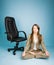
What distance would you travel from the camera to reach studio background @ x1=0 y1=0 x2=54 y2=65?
5.06 m

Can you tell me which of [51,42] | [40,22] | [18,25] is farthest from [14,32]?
[51,42]

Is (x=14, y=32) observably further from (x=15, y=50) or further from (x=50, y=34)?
(x=50, y=34)

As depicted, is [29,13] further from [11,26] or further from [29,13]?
[11,26]

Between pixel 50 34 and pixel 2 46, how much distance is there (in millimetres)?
1670

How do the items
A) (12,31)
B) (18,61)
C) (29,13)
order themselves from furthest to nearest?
(29,13)
(12,31)
(18,61)

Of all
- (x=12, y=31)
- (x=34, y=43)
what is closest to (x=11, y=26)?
(x=12, y=31)

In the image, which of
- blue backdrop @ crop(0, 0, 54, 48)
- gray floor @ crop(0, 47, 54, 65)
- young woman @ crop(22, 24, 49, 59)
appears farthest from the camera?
blue backdrop @ crop(0, 0, 54, 48)

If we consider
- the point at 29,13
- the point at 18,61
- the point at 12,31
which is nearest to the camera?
the point at 18,61

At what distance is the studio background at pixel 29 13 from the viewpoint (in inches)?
199

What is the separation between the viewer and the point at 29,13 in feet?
16.8

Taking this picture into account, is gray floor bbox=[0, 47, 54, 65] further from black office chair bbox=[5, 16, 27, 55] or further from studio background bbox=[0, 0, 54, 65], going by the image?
studio background bbox=[0, 0, 54, 65]

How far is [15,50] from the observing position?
448 cm

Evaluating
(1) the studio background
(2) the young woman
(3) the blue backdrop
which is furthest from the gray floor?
(3) the blue backdrop

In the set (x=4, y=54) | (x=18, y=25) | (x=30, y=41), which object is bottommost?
(x=4, y=54)
